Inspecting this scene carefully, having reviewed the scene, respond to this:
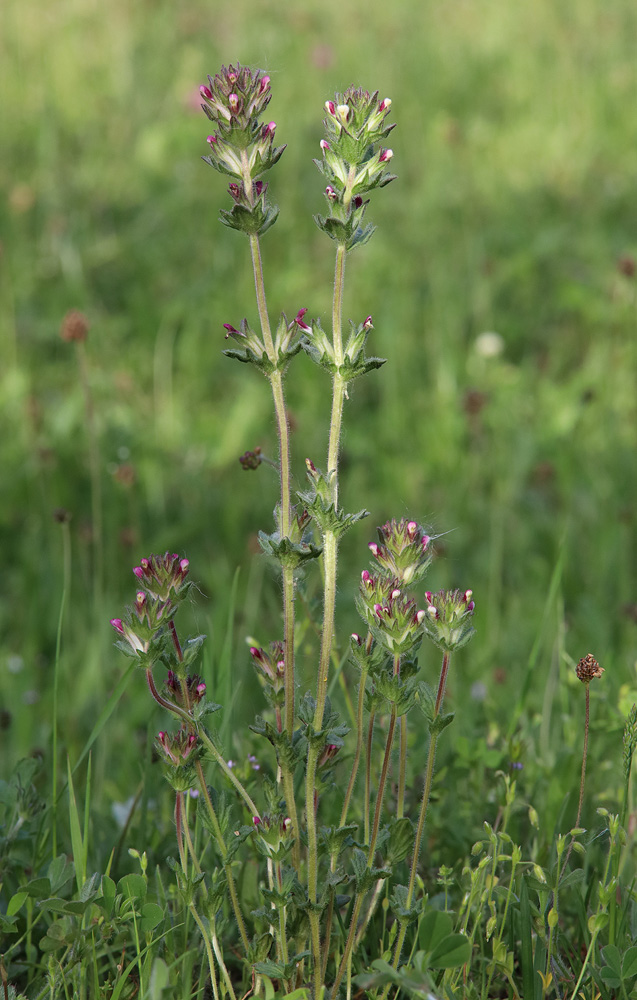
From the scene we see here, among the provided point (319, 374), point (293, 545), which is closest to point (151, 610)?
point (293, 545)

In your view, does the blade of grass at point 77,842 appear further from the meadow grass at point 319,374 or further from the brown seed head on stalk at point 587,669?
the brown seed head on stalk at point 587,669

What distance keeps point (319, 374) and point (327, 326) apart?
0.49 m

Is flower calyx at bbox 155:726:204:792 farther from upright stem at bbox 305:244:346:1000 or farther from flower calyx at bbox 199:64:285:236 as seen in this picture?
flower calyx at bbox 199:64:285:236

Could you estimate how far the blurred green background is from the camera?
3102 mm

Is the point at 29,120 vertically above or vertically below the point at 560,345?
above

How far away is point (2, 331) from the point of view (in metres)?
4.59

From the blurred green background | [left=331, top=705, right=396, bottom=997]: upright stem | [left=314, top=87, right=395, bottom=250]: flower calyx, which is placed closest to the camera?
[left=314, top=87, right=395, bottom=250]: flower calyx

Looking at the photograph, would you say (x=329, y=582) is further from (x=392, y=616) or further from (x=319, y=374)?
(x=319, y=374)

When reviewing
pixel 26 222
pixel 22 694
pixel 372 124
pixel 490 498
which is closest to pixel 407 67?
pixel 26 222

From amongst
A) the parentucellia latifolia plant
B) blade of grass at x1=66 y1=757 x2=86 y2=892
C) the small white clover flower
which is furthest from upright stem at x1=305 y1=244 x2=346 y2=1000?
the small white clover flower

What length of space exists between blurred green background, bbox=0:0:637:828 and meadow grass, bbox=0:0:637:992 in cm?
2

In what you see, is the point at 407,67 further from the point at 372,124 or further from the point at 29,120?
the point at 372,124

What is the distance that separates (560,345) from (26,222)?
2.82 m

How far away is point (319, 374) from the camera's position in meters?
4.47
